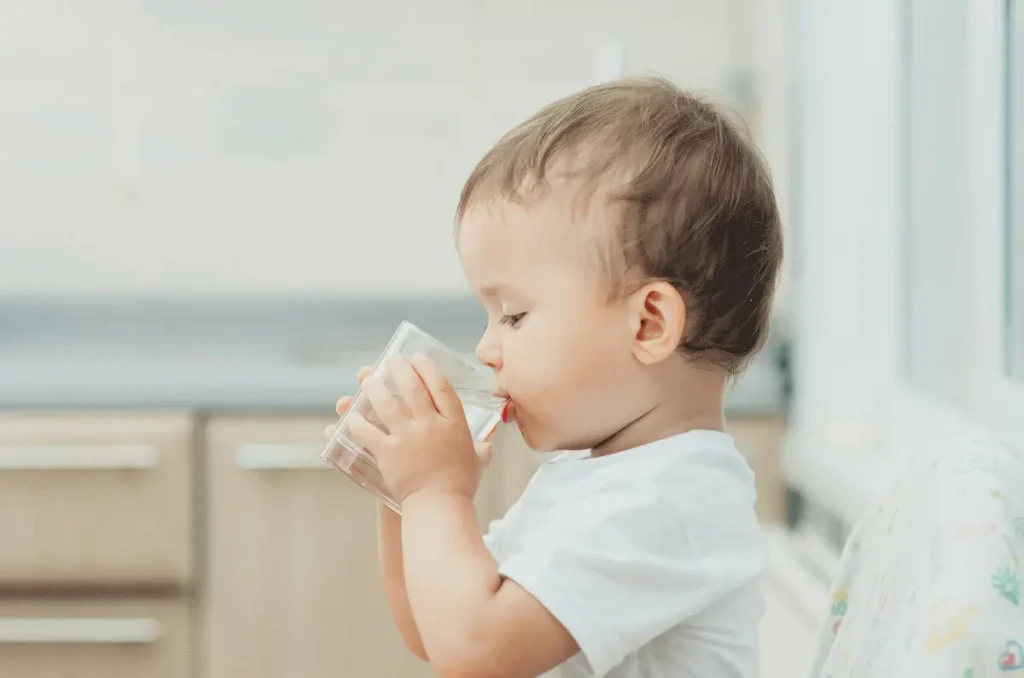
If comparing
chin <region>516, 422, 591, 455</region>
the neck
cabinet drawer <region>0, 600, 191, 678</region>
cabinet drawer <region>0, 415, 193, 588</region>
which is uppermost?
the neck

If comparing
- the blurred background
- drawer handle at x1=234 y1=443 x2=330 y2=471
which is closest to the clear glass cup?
the blurred background

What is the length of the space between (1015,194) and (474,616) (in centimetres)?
89

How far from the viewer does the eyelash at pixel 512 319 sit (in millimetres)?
811

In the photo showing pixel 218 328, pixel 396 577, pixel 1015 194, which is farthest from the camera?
pixel 218 328

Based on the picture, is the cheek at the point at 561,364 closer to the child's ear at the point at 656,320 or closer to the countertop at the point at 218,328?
the child's ear at the point at 656,320

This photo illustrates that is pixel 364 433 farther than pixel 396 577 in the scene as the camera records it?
No

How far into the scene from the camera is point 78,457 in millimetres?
1903

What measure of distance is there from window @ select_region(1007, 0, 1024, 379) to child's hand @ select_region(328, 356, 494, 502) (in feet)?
2.47

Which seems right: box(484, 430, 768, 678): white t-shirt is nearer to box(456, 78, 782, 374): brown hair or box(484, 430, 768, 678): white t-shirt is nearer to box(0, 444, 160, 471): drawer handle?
box(456, 78, 782, 374): brown hair

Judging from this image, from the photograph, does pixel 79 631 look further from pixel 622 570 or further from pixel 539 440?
pixel 622 570

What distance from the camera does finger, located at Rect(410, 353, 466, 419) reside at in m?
0.81

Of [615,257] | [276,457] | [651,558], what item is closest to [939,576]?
[651,558]

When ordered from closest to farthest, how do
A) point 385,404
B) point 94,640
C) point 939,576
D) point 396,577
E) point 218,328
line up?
point 939,576, point 385,404, point 396,577, point 94,640, point 218,328

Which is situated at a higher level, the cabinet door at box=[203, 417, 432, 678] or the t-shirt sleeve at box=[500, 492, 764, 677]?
the t-shirt sleeve at box=[500, 492, 764, 677]
